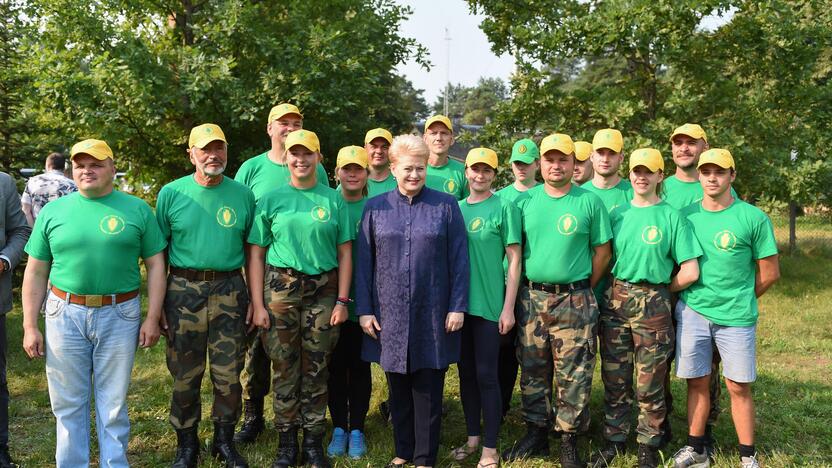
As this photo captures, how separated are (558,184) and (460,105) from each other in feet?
314

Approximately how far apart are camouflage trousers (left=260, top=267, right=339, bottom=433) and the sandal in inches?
38.6

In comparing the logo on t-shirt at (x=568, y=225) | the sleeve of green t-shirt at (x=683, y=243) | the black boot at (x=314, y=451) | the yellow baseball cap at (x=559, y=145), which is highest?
the yellow baseball cap at (x=559, y=145)

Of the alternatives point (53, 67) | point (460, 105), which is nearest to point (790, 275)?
point (53, 67)

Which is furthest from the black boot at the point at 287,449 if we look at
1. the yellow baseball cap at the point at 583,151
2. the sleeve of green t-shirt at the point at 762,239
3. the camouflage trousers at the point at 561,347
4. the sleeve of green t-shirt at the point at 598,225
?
the sleeve of green t-shirt at the point at 762,239

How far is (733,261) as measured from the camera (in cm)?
425

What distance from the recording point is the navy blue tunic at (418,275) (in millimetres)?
4090

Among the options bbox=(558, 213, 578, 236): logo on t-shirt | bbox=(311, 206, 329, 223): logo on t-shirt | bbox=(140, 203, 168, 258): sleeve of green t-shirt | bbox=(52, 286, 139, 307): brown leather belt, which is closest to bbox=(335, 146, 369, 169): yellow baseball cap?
bbox=(311, 206, 329, 223): logo on t-shirt

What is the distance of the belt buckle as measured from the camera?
150 inches

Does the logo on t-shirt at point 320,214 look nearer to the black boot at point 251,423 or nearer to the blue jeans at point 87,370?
the blue jeans at point 87,370

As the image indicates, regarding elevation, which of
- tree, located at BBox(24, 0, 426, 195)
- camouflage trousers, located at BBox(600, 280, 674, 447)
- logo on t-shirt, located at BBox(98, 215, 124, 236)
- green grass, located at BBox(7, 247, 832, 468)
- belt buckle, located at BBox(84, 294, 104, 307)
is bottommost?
green grass, located at BBox(7, 247, 832, 468)

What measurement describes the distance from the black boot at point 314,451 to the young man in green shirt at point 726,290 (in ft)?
7.76

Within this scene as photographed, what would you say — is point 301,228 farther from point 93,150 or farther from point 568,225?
point 568,225

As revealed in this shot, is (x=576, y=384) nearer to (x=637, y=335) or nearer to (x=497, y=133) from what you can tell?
(x=637, y=335)

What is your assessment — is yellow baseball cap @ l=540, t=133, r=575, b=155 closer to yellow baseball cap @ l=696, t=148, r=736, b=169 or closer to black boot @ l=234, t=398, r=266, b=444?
yellow baseball cap @ l=696, t=148, r=736, b=169
